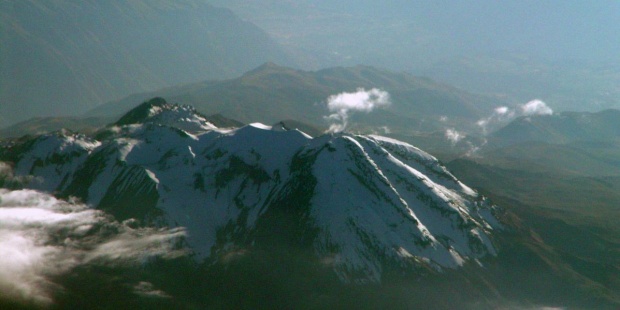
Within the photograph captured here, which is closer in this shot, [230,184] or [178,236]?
[178,236]

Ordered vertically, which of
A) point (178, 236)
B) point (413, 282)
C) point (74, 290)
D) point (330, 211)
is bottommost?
point (74, 290)

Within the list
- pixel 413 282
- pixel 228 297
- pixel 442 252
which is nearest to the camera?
pixel 228 297

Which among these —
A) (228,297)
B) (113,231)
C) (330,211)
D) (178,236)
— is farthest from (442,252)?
(113,231)

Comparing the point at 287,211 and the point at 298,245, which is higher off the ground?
the point at 287,211

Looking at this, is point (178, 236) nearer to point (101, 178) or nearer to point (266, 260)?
point (266, 260)

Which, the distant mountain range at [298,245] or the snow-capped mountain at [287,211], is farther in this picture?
the snow-capped mountain at [287,211]

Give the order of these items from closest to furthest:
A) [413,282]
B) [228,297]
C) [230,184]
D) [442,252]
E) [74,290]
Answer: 1. [74,290]
2. [228,297]
3. [413,282]
4. [442,252]
5. [230,184]

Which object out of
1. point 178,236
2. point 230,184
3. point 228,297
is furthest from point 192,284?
point 230,184

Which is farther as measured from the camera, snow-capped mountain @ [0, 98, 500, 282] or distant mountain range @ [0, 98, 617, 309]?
snow-capped mountain @ [0, 98, 500, 282]

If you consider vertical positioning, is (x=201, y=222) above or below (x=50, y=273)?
above

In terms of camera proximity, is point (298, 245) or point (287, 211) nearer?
point (298, 245)
